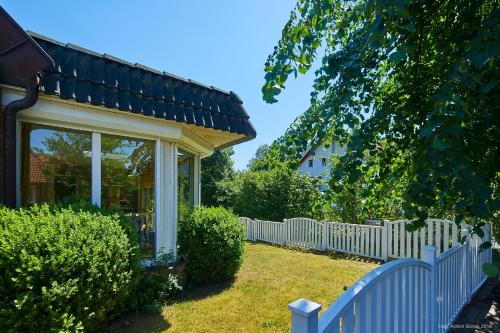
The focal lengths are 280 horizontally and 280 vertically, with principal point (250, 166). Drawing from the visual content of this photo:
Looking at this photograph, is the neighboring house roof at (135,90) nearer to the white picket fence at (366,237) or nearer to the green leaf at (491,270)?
the green leaf at (491,270)

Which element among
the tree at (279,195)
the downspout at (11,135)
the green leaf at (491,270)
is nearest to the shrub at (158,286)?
the downspout at (11,135)

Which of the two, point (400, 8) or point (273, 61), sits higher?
point (273, 61)

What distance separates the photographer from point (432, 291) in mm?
2748

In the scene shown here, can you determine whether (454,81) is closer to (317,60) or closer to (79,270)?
(317,60)

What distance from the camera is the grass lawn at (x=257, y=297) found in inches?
145

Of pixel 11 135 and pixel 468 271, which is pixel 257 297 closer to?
pixel 468 271

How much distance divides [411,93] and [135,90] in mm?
3516

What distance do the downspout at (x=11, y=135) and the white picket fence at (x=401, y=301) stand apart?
3547 millimetres

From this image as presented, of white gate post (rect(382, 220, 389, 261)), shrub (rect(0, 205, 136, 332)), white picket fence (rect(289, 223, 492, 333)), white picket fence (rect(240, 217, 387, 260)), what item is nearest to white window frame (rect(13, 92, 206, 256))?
shrub (rect(0, 205, 136, 332))

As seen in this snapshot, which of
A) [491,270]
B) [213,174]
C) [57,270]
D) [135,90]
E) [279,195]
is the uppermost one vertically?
[135,90]

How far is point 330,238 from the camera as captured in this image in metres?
9.09

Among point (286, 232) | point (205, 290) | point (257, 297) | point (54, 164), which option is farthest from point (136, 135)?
point (286, 232)

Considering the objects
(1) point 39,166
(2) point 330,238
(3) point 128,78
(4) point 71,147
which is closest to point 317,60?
(3) point 128,78

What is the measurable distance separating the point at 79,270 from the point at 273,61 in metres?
2.80
